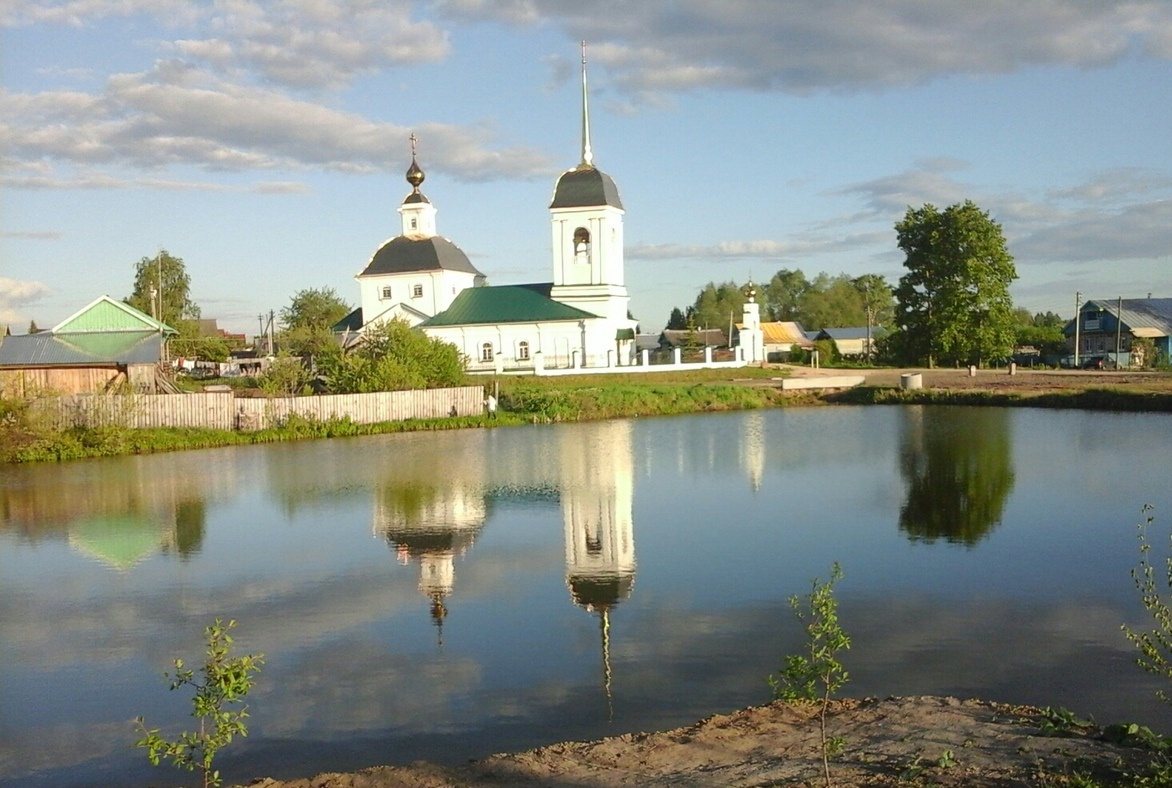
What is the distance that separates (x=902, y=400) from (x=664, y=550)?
28167 millimetres

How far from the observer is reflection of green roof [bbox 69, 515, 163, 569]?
1516cm

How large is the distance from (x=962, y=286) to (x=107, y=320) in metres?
41.1

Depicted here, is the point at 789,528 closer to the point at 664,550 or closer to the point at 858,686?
the point at 664,550

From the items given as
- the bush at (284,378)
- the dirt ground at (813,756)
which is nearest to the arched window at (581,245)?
the bush at (284,378)

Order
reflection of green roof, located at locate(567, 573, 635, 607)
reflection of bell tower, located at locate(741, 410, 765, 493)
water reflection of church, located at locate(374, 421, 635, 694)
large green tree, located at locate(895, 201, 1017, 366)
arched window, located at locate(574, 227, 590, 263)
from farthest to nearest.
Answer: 1. arched window, located at locate(574, 227, 590, 263)
2. large green tree, located at locate(895, 201, 1017, 366)
3. reflection of bell tower, located at locate(741, 410, 765, 493)
4. water reflection of church, located at locate(374, 421, 635, 694)
5. reflection of green roof, located at locate(567, 573, 635, 607)

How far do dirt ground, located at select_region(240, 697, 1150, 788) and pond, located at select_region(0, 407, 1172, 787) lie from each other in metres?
0.57

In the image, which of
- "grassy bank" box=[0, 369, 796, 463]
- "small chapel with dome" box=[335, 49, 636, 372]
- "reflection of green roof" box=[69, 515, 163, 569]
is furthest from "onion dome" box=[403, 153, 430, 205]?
"reflection of green roof" box=[69, 515, 163, 569]

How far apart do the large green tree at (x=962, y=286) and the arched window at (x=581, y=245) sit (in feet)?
59.2

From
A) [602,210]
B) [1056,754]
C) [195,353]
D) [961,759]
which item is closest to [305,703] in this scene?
[961,759]

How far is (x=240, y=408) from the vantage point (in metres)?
33.1

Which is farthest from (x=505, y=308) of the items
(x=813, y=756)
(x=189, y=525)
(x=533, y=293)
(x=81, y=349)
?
(x=813, y=756)

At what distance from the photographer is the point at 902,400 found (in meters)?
39.8

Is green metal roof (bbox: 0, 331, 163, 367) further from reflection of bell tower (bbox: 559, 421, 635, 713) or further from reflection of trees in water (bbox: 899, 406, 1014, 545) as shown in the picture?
reflection of trees in water (bbox: 899, 406, 1014, 545)

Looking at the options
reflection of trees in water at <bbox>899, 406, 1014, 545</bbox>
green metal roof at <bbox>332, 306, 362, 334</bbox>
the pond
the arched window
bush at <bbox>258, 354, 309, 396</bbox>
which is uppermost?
the arched window
